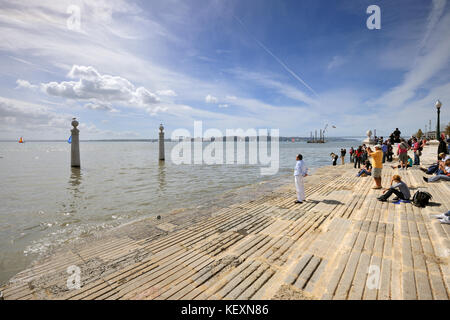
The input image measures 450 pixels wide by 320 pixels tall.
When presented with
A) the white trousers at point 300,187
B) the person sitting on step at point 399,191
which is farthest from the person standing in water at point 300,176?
the person sitting on step at point 399,191

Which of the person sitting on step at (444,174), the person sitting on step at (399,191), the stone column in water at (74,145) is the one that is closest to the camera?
the person sitting on step at (399,191)

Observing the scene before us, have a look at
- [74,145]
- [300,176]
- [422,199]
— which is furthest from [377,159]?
[74,145]

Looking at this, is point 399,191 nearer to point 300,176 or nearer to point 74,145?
point 300,176

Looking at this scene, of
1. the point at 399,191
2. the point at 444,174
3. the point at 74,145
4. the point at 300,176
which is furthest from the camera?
the point at 74,145

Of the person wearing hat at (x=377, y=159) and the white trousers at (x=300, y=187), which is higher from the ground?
the person wearing hat at (x=377, y=159)

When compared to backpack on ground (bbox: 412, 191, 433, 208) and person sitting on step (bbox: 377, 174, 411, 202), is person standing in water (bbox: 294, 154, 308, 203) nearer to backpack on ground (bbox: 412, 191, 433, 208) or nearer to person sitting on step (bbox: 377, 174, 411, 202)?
person sitting on step (bbox: 377, 174, 411, 202)

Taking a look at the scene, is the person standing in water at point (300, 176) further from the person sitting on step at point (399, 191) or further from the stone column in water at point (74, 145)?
the stone column in water at point (74, 145)

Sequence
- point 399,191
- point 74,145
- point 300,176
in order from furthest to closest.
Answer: point 74,145 → point 300,176 → point 399,191

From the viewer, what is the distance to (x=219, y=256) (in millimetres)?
4168

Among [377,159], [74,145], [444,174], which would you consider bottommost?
[444,174]

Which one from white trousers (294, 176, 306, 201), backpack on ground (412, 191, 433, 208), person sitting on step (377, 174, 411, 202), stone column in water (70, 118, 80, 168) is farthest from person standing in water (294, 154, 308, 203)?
stone column in water (70, 118, 80, 168)

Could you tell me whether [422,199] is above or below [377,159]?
below
